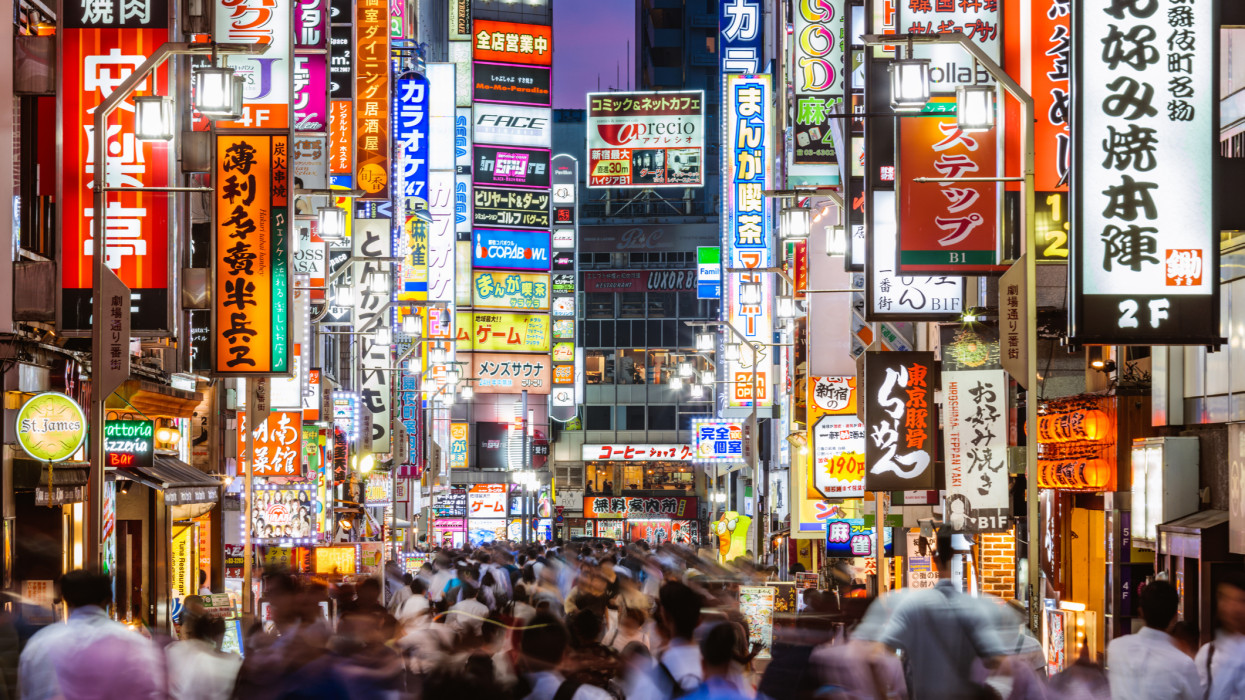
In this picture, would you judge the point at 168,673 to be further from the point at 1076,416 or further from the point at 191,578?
the point at 191,578

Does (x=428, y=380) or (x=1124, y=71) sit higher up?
(x=1124, y=71)

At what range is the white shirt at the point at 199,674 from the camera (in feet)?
30.9

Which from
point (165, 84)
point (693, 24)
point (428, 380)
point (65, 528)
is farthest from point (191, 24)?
point (693, 24)

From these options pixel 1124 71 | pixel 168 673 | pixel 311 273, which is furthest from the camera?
pixel 311 273

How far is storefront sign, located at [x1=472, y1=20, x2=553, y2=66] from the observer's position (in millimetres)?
67562

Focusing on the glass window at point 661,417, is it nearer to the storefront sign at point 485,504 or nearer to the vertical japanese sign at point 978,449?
the storefront sign at point 485,504

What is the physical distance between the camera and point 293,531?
27609 millimetres

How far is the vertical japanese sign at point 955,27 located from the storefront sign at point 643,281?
7988cm

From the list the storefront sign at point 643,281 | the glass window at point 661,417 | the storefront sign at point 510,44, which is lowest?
the glass window at point 661,417

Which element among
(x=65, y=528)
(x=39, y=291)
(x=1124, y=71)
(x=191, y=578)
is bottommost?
(x=191, y=578)

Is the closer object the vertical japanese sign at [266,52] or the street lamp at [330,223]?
the vertical japanese sign at [266,52]

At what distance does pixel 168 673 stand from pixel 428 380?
38.4 metres

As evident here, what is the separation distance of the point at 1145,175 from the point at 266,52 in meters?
15.1

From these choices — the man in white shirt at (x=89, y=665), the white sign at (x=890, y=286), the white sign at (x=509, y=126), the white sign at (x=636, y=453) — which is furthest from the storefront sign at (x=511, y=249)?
the man in white shirt at (x=89, y=665)
